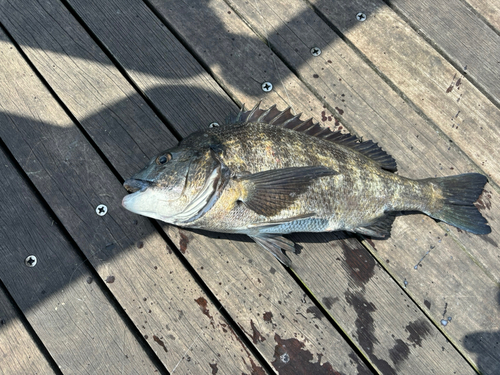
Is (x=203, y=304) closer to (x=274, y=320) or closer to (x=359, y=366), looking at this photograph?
(x=274, y=320)

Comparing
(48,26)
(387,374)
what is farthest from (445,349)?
(48,26)

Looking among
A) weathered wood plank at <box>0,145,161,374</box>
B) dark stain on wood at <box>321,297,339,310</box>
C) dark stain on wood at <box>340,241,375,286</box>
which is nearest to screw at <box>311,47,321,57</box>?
dark stain on wood at <box>340,241,375,286</box>

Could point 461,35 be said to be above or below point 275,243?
above

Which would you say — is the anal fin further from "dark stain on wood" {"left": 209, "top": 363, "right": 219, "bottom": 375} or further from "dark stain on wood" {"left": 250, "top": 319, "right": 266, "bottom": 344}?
"dark stain on wood" {"left": 209, "top": 363, "right": 219, "bottom": 375}

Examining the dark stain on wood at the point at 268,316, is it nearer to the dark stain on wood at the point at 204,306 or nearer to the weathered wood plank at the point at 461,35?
the dark stain on wood at the point at 204,306

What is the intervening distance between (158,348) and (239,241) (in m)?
0.87

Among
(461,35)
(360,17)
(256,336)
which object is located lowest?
(256,336)

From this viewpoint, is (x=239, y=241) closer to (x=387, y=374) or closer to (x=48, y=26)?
(x=387, y=374)

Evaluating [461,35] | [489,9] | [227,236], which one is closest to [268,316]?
[227,236]

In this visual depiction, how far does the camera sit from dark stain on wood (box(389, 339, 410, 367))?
7.39 feet

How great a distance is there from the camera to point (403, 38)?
2.87 m

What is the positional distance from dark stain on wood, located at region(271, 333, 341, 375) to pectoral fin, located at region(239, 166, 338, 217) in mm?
909

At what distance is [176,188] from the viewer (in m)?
2.00

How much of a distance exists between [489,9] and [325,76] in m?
1.61
